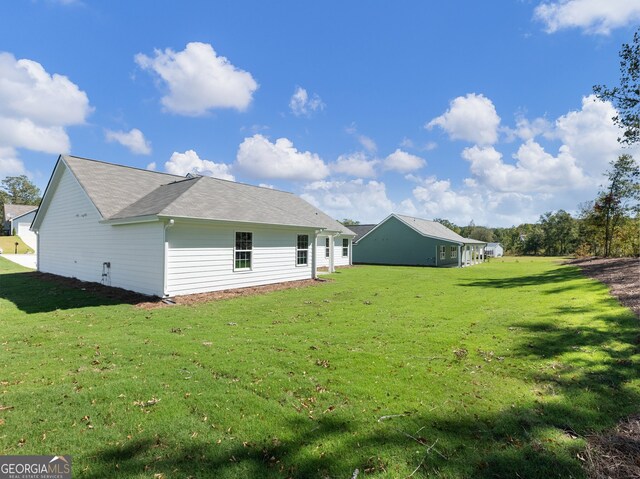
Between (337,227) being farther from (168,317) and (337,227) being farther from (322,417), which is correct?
(322,417)

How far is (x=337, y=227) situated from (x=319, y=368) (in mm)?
20512

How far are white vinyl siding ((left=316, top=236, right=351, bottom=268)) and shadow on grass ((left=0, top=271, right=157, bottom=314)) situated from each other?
14.2m

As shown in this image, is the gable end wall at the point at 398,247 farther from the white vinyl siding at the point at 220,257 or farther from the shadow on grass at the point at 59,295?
the shadow on grass at the point at 59,295

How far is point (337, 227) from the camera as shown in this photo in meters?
25.5

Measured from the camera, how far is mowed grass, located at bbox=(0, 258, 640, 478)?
10.2 ft

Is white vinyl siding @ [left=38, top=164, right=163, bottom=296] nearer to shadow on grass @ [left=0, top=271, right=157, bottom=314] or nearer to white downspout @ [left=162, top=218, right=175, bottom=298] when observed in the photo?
white downspout @ [left=162, top=218, right=175, bottom=298]

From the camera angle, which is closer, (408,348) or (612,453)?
(612,453)

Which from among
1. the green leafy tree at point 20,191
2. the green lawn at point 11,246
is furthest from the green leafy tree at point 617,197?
the green leafy tree at point 20,191

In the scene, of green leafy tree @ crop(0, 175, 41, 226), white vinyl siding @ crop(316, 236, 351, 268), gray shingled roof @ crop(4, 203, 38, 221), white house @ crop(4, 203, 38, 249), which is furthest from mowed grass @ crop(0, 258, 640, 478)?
green leafy tree @ crop(0, 175, 41, 226)

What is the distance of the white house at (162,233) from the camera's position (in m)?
11.4

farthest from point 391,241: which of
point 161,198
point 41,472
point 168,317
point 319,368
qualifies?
point 41,472

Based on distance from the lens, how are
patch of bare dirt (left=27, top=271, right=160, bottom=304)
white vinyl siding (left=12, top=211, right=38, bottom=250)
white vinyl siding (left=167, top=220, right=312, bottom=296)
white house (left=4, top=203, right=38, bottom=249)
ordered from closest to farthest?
patch of bare dirt (left=27, top=271, right=160, bottom=304)
white vinyl siding (left=167, top=220, right=312, bottom=296)
white vinyl siding (left=12, top=211, right=38, bottom=250)
white house (left=4, top=203, right=38, bottom=249)

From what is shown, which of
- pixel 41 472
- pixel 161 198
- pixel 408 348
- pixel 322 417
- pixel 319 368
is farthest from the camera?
pixel 161 198

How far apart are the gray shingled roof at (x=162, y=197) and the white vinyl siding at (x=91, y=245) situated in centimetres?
63
